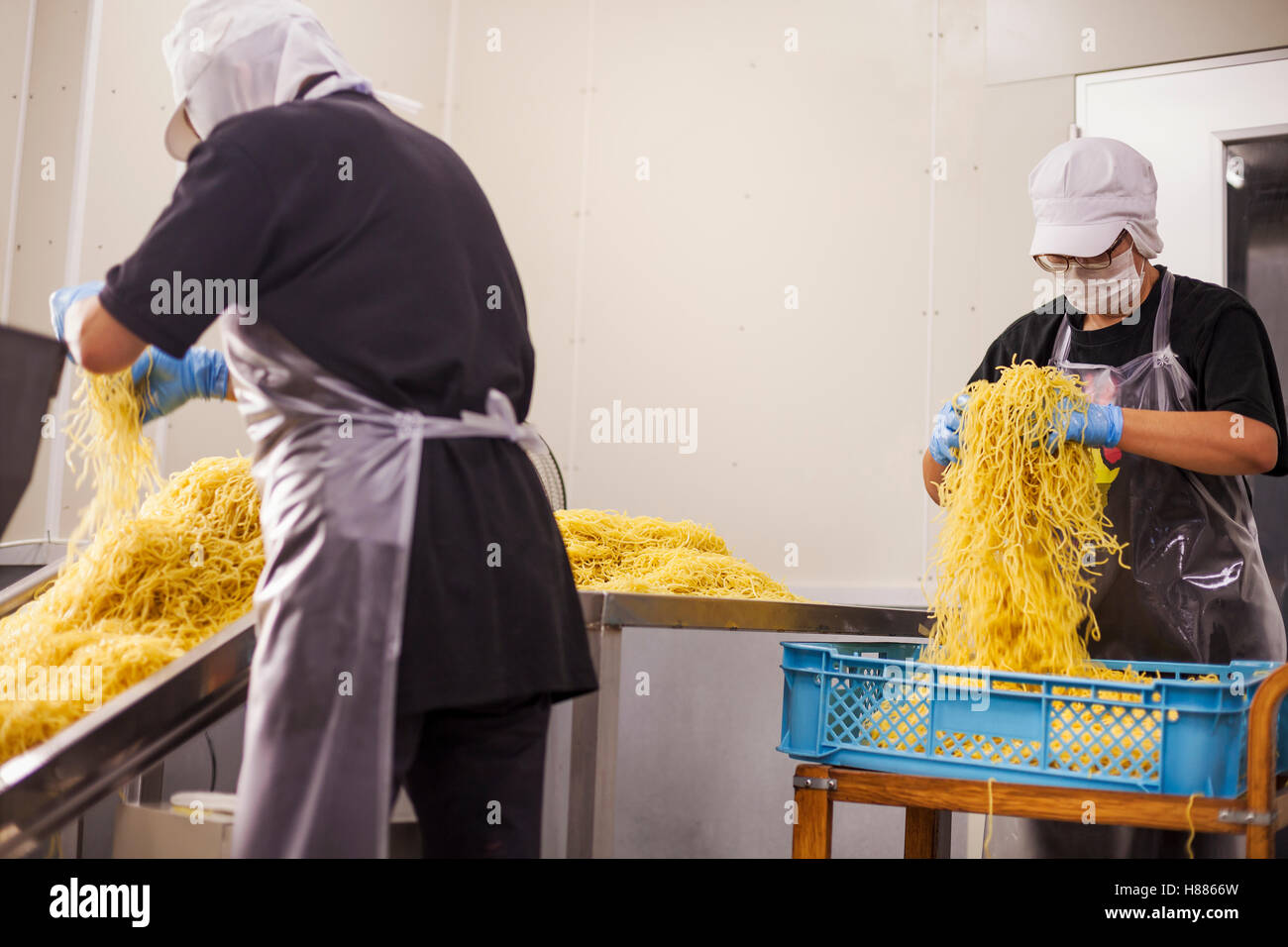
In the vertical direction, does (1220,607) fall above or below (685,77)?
below

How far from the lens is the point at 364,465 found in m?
1.47

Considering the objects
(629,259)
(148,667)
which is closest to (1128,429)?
(148,667)

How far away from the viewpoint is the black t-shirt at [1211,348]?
89.7 inches

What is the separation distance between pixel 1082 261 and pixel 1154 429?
0.49 meters

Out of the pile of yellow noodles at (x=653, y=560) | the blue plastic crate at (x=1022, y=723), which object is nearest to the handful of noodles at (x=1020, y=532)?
the blue plastic crate at (x=1022, y=723)

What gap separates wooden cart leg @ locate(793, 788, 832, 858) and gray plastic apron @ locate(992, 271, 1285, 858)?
677 mm

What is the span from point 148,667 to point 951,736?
50.5 inches

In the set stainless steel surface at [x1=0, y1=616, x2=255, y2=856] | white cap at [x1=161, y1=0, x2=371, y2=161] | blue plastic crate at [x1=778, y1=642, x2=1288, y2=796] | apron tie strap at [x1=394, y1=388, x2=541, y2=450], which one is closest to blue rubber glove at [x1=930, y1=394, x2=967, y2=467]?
blue plastic crate at [x1=778, y1=642, x2=1288, y2=796]

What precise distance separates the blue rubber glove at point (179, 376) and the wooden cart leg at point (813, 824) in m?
1.20

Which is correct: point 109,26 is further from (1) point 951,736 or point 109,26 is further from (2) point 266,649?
(1) point 951,736

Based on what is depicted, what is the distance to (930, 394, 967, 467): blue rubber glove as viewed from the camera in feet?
7.54

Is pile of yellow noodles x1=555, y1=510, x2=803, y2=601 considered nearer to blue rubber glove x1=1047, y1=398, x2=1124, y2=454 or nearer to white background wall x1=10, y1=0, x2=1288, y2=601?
blue rubber glove x1=1047, y1=398, x2=1124, y2=454

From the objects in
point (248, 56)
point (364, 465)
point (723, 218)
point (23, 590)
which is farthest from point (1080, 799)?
point (723, 218)
